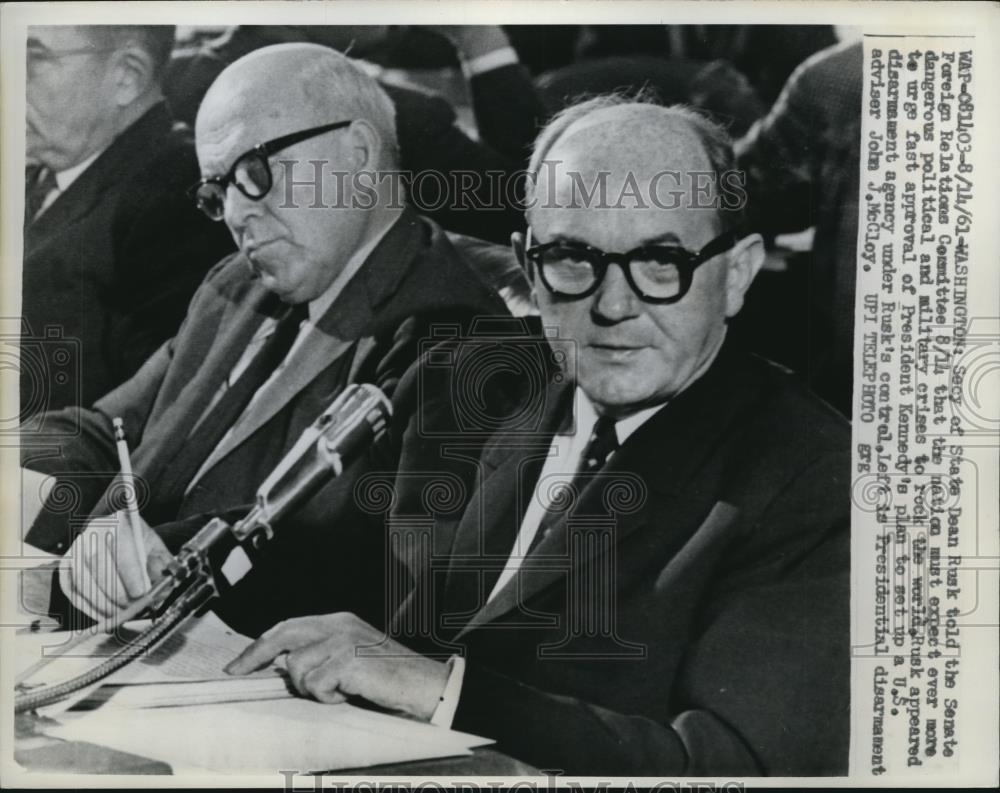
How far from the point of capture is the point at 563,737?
2854 millimetres

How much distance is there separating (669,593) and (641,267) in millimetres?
830

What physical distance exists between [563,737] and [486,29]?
185 centimetres

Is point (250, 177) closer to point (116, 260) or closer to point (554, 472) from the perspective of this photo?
point (116, 260)

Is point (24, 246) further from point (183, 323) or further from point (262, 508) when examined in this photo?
point (262, 508)

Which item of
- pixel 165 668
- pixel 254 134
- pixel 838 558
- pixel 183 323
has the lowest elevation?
pixel 165 668

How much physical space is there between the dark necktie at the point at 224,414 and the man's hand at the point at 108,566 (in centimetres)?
12

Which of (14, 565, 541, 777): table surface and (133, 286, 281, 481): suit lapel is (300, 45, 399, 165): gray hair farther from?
(14, 565, 541, 777): table surface

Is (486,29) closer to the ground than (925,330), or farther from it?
farther from it

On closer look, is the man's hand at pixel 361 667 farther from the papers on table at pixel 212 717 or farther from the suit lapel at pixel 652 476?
the suit lapel at pixel 652 476

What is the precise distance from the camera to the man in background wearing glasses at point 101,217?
2.99 metres

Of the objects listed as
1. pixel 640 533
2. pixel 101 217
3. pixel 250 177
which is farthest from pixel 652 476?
pixel 101 217

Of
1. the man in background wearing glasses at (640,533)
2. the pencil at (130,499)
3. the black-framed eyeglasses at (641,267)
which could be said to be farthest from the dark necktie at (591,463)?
the pencil at (130,499)

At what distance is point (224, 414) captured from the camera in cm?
299

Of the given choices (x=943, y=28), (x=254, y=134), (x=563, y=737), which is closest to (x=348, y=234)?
(x=254, y=134)
